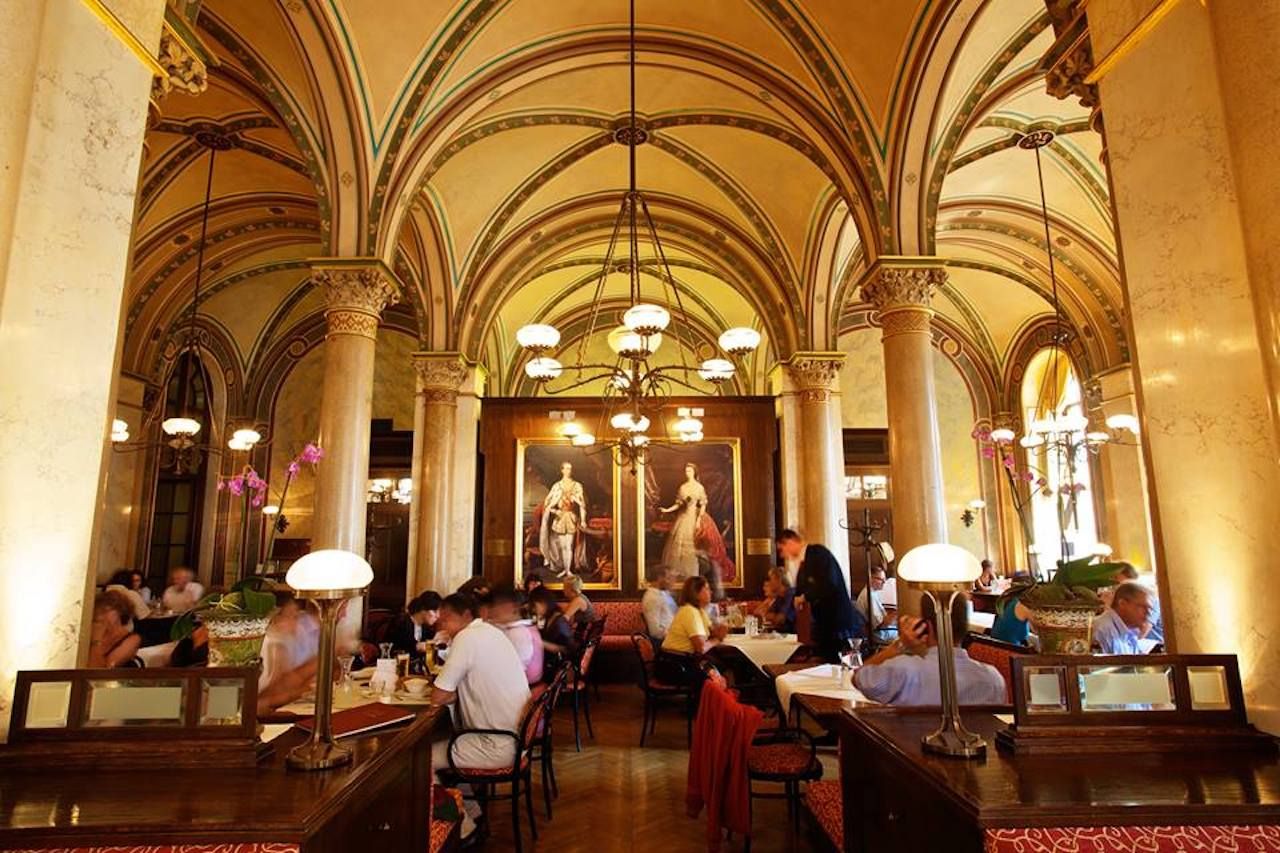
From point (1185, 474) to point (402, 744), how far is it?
262cm

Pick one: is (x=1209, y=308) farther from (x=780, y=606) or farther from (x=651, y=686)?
(x=780, y=606)

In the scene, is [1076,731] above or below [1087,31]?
below

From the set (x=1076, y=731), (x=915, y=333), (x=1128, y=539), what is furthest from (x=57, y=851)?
(x=1128, y=539)

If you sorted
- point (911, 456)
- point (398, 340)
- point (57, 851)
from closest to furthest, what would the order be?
point (57, 851), point (911, 456), point (398, 340)

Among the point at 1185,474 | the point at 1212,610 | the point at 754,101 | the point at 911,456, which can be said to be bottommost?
the point at 1212,610

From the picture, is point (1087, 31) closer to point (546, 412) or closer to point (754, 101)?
point (754, 101)

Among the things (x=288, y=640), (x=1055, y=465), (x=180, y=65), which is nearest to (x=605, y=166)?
(x=180, y=65)

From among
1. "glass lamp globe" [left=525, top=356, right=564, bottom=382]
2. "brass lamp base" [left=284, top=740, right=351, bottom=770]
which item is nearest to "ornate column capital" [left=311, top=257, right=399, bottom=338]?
"glass lamp globe" [left=525, top=356, right=564, bottom=382]

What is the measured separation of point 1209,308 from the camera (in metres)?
2.40

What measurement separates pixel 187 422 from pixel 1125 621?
998cm

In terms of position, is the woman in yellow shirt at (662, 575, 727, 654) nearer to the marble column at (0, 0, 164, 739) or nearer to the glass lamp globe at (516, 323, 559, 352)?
the glass lamp globe at (516, 323, 559, 352)

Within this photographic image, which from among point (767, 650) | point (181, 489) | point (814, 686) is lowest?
point (767, 650)

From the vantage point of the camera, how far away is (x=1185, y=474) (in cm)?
244

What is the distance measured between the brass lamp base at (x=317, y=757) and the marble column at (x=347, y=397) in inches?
163
